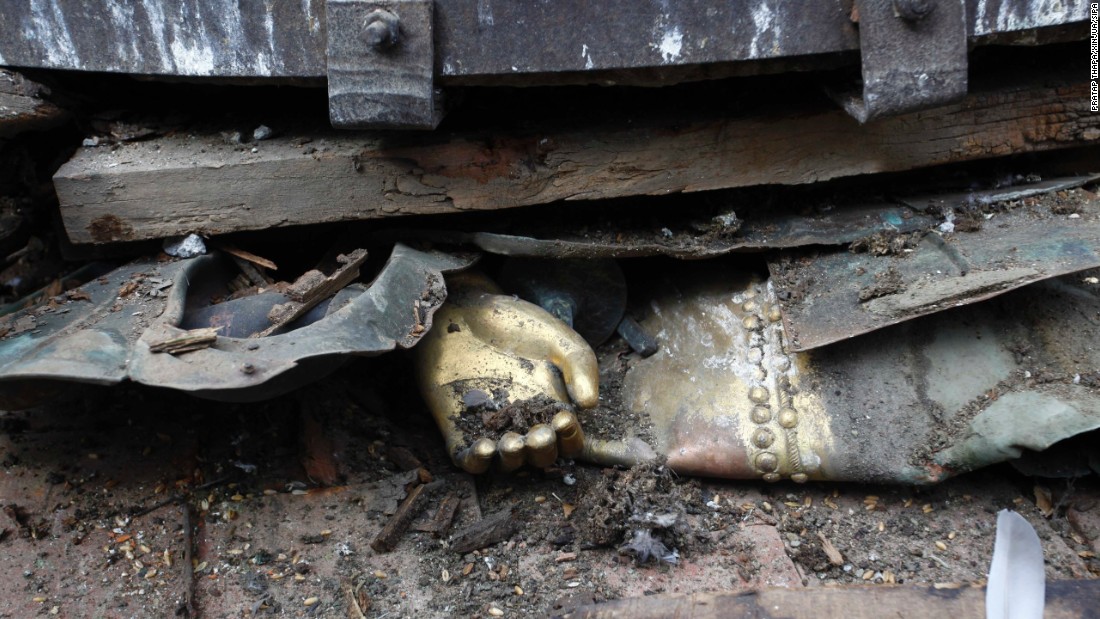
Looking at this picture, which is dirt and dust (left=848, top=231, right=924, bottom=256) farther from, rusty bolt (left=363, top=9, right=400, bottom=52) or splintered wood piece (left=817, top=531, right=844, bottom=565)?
rusty bolt (left=363, top=9, right=400, bottom=52)

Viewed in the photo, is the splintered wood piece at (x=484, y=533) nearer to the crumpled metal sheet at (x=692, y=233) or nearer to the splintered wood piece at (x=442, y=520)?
the splintered wood piece at (x=442, y=520)

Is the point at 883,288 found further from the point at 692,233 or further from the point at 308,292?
the point at 308,292

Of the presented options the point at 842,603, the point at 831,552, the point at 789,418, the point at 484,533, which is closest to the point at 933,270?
the point at 789,418

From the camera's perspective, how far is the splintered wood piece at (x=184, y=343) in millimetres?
1818

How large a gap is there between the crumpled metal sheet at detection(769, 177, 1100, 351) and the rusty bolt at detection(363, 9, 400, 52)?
123 cm

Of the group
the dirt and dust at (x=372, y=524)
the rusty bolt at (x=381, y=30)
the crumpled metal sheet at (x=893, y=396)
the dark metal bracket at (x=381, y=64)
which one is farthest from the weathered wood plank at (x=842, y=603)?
the rusty bolt at (x=381, y=30)

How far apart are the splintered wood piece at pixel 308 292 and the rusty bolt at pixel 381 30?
1.90ft

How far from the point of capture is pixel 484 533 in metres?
2.06

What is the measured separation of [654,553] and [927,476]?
740 mm

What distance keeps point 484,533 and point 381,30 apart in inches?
47.9

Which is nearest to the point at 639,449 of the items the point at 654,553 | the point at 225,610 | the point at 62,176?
the point at 654,553

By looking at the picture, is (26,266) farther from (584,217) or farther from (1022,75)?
(1022,75)

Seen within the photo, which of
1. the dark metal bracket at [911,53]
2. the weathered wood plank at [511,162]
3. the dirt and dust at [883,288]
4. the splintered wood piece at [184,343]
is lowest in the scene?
the dirt and dust at [883,288]

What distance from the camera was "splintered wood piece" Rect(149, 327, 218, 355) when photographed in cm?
182
